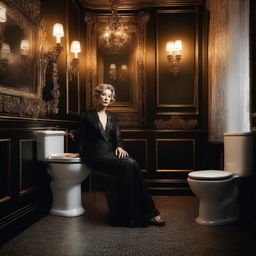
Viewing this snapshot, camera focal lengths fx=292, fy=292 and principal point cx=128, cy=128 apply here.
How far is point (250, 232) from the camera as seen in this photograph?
225 cm

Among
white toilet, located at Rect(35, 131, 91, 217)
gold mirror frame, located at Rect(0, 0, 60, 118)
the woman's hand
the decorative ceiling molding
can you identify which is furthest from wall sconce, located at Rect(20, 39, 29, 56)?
the decorative ceiling molding

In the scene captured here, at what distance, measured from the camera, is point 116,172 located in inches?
96.3

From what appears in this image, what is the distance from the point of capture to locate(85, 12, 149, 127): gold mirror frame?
3.75 meters

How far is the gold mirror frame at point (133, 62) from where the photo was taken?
12.3 feet

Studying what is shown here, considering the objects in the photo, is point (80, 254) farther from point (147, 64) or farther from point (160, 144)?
point (147, 64)

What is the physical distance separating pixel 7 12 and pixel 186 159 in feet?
8.42

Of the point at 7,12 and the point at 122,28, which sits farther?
the point at 122,28

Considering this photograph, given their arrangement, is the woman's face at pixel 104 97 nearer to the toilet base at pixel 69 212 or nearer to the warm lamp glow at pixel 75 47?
the warm lamp glow at pixel 75 47

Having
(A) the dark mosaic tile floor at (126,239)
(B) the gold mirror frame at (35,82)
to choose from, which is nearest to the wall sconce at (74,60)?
(B) the gold mirror frame at (35,82)

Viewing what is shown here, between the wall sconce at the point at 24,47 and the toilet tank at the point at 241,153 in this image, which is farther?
the toilet tank at the point at 241,153

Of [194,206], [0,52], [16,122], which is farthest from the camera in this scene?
[194,206]

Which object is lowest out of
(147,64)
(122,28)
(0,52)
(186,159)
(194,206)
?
(194,206)

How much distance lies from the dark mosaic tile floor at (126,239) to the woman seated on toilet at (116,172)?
4.0 inches

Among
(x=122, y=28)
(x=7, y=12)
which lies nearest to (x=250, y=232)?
(x=7, y=12)
